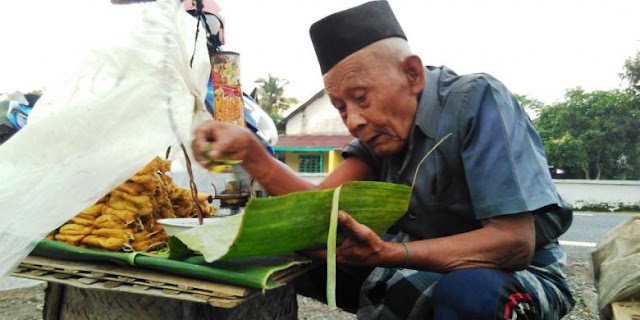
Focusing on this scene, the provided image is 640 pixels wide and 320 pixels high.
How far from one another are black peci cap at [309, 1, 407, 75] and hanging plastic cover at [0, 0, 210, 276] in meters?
0.53

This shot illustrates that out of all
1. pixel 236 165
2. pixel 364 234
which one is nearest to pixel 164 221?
pixel 236 165

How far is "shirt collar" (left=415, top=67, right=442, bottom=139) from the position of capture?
5.44ft

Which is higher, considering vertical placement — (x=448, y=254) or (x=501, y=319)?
(x=448, y=254)

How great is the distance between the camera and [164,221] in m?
1.67

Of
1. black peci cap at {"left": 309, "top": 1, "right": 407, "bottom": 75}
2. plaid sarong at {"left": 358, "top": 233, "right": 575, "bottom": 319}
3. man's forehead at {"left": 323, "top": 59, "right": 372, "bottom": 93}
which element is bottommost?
plaid sarong at {"left": 358, "top": 233, "right": 575, "bottom": 319}

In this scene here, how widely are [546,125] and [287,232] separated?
3261cm

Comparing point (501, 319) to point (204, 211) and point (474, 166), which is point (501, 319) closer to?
point (474, 166)

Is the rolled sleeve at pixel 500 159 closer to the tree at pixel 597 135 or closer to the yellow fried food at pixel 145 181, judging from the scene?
the yellow fried food at pixel 145 181

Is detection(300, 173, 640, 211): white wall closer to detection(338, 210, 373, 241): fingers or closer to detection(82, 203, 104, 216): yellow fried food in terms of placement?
detection(82, 203, 104, 216): yellow fried food

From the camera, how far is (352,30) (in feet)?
5.60

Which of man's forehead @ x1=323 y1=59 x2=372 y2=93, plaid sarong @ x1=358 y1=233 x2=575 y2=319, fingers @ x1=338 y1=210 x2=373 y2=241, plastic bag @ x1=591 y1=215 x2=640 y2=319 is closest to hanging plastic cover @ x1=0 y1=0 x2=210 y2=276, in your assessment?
man's forehead @ x1=323 y1=59 x2=372 y2=93

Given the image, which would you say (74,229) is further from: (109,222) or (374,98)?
(374,98)

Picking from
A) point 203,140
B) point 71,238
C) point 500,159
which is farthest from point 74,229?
point 500,159

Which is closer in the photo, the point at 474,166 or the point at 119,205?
the point at 474,166
